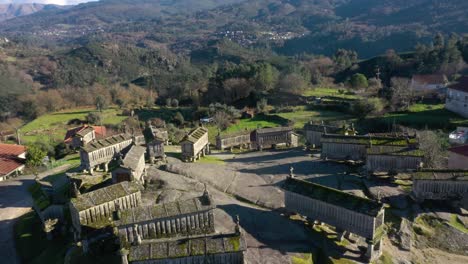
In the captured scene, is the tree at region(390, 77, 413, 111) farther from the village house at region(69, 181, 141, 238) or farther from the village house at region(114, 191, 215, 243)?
the village house at region(69, 181, 141, 238)

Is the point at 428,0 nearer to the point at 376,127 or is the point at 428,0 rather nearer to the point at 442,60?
the point at 442,60

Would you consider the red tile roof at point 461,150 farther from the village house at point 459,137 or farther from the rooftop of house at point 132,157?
the rooftop of house at point 132,157

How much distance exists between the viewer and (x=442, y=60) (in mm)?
83875

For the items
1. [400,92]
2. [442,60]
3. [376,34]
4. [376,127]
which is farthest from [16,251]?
[376,34]

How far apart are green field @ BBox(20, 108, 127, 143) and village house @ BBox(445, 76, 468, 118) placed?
54.1m

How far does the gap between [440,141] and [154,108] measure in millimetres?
57354

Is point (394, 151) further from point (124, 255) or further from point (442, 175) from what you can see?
point (124, 255)

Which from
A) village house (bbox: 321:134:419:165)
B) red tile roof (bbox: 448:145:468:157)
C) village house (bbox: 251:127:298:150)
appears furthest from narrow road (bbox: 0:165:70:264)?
red tile roof (bbox: 448:145:468:157)

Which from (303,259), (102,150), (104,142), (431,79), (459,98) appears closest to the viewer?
(303,259)

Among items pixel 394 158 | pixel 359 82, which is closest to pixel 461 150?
pixel 394 158

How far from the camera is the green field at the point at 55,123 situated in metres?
63.7

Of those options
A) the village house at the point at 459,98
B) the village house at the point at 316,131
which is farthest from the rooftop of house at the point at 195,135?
the village house at the point at 459,98

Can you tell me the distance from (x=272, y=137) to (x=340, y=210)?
72.8ft

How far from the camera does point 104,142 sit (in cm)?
3588
